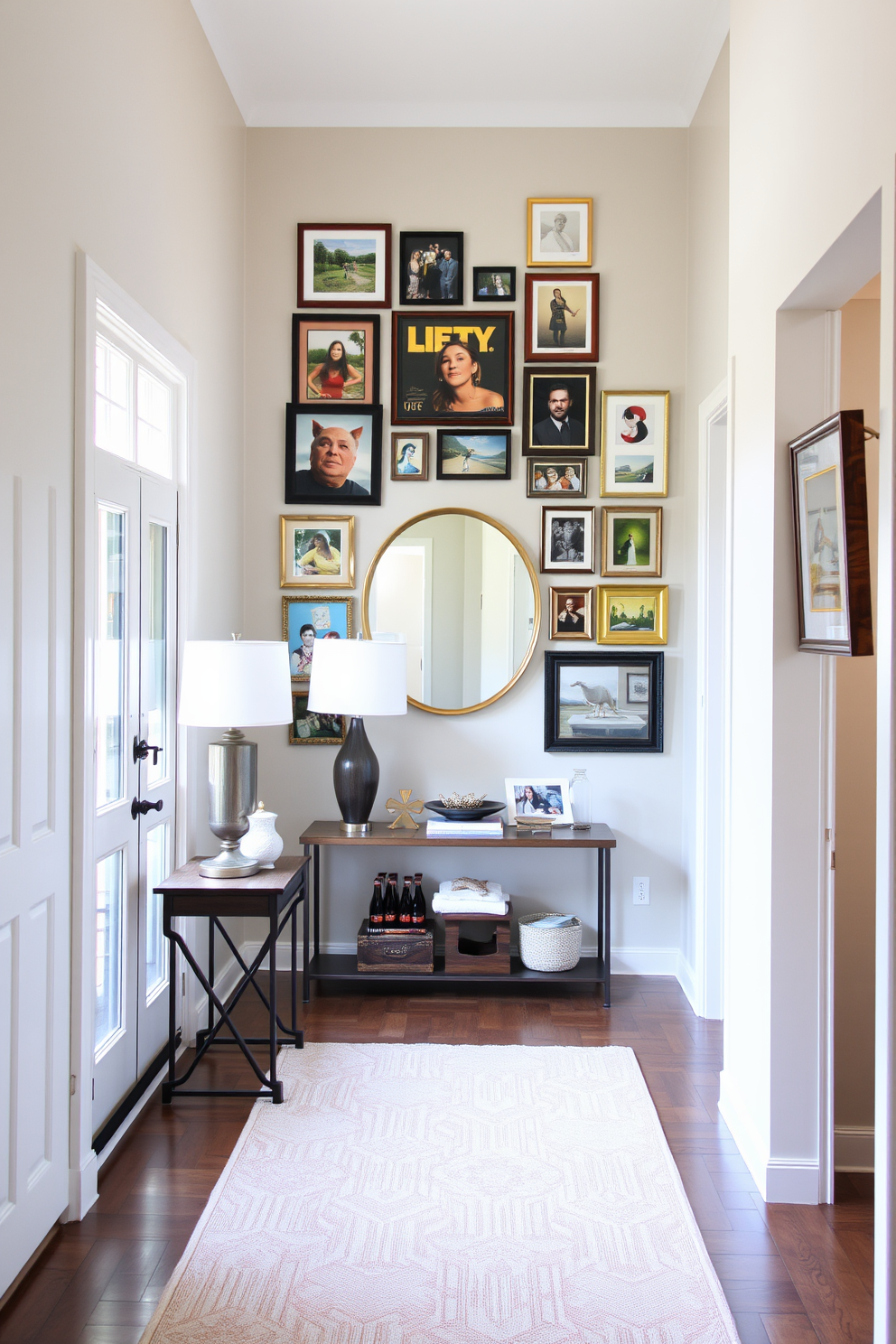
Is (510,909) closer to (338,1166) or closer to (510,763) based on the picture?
(510,763)

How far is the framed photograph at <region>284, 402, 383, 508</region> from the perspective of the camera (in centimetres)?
408

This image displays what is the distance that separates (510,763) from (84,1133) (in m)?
2.27

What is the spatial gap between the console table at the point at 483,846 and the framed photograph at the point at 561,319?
6.69 ft

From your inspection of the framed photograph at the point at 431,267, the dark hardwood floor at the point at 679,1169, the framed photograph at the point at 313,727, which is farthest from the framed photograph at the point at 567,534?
the dark hardwood floor at the point at 679,1169

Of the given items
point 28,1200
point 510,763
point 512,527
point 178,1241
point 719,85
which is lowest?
point 178,1241

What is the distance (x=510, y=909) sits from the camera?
4055 millimetres

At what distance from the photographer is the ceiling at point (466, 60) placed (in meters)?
3.42

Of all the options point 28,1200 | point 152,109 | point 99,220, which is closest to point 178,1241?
point 28,1200

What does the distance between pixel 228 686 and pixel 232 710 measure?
0.25 ft

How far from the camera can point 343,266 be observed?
Result: 13.4 ft

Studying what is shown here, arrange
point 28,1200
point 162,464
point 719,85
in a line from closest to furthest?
point 28,1200, point 162,464, point 719,85

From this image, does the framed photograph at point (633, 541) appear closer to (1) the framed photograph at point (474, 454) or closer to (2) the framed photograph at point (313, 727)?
(1) the framed photograph at point (474, 454)

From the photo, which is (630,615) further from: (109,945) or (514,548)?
(109,945)

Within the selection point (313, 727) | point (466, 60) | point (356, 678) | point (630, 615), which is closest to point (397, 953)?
point (313, 727)
